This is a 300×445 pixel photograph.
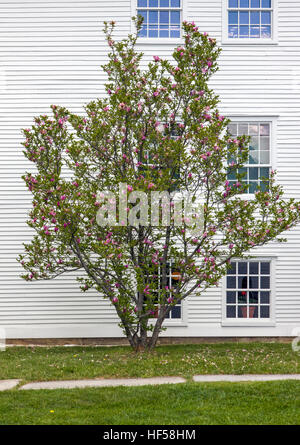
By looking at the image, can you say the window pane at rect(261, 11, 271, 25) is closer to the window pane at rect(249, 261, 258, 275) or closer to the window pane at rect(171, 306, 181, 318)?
the window pane at rect(249, 261, 258, 275)

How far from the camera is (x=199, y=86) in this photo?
11.0 meters

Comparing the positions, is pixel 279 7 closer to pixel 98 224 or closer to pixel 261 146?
pixel 261 146

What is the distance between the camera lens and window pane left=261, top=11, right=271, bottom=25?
14.5 m

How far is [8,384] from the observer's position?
8672 mm

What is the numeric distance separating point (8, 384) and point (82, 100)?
7.55m

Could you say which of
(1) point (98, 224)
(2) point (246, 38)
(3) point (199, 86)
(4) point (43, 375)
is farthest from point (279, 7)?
(4) point (43, 375)

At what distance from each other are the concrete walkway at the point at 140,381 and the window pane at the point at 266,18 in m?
8.93

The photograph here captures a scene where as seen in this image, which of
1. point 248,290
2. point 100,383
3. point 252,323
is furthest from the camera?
point 248,290

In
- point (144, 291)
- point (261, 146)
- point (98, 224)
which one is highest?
point (261, 146)

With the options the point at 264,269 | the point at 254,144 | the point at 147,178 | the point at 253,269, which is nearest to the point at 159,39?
the point at 254,144

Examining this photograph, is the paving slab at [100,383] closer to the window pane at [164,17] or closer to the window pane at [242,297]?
the window pane at [242,297]

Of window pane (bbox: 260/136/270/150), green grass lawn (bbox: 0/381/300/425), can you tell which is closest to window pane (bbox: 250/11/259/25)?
window pane (bbox: 260/136/270/150)

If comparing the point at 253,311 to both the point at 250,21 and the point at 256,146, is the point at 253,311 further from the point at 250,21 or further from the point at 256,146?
the point at 250,21

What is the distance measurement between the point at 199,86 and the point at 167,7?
170 inches
